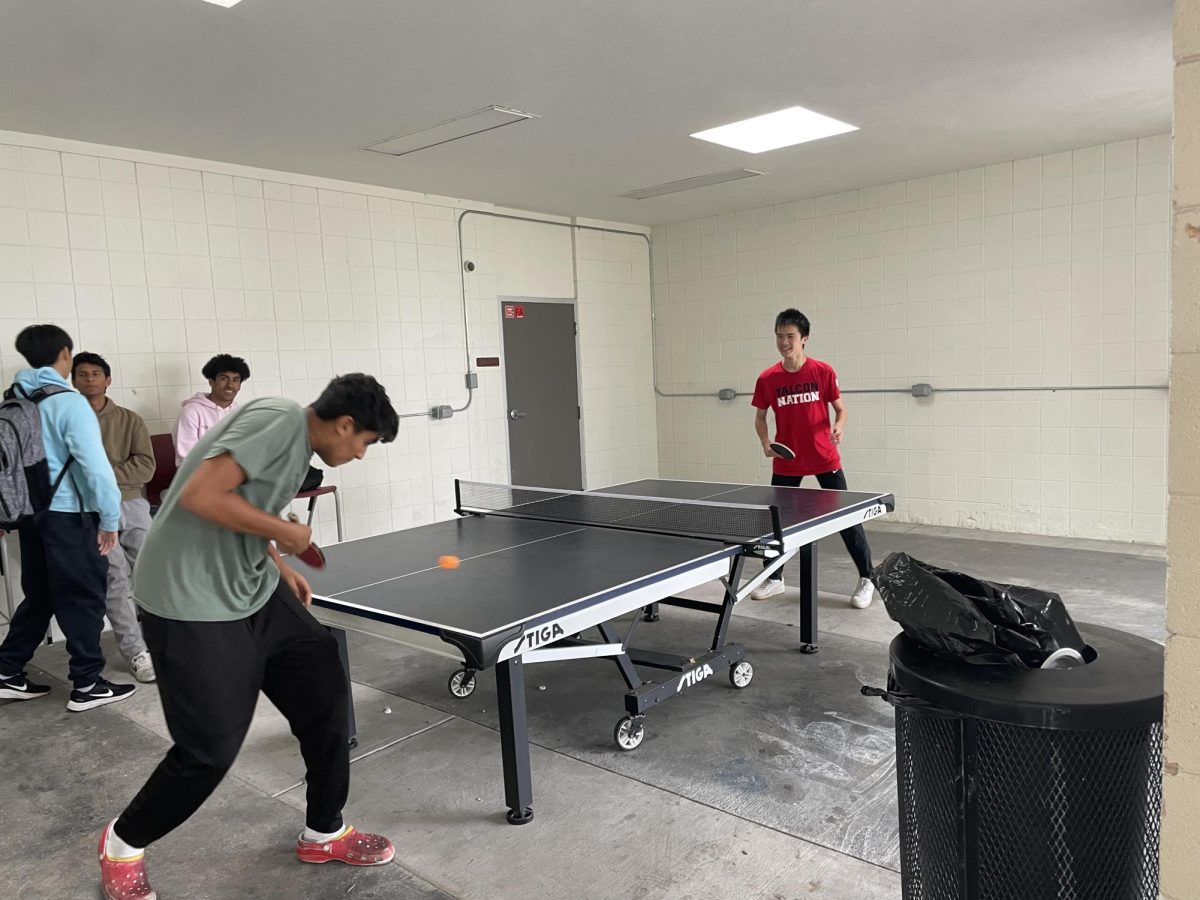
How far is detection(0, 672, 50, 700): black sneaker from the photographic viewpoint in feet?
12.8

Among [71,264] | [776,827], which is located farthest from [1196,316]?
[71,264]

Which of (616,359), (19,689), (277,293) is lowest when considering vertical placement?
(19,689)

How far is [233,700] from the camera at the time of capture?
219 cm

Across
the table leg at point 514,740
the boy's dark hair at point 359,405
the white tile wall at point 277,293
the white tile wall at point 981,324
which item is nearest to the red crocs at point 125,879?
the table leg at point 514,740

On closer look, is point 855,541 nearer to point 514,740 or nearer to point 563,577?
point 563,577

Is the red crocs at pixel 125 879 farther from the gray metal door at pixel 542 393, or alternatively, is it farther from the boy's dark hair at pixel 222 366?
the gray metal door at pixel 542 393

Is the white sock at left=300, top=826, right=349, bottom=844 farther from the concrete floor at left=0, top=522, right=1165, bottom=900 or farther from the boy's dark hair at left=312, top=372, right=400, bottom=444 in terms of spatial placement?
the boy's dark hair at left=312, top=372, right=400, bottom=444

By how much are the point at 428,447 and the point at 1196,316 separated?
6.12 m

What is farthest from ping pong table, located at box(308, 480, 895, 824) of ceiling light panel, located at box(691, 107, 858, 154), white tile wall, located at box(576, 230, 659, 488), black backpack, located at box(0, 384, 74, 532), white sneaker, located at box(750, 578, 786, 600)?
white tile wall, located at box(576, 230, 659, 488)

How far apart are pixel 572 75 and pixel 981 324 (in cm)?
417

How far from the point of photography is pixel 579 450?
8.18 metres

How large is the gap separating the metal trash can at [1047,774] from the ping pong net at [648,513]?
62.4 inches

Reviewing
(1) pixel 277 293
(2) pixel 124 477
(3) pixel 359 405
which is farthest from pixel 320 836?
(1) pixel 277 293

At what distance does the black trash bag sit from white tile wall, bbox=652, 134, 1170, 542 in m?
5.23
